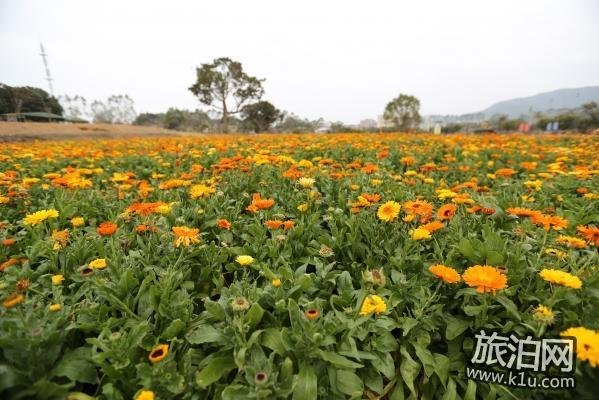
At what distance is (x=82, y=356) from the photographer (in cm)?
148

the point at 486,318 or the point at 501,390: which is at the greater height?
the point at 486,318

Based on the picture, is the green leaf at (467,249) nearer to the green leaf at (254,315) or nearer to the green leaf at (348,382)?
the green leaf at (348,382)

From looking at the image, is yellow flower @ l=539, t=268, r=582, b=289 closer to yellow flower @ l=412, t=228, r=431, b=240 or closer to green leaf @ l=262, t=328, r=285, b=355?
yellow flower @ l=412, t=228, r=431, b=240

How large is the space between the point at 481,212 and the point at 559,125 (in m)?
38.9

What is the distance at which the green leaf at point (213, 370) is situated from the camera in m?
1.40

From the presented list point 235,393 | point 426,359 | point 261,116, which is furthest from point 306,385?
point 261,116

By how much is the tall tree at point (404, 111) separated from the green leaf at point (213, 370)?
150ft

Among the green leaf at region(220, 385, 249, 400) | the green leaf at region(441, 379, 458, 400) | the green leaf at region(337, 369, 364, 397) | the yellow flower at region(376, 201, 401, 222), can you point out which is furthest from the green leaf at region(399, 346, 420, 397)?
the yellow flower at region(376, 201, 401, 222)

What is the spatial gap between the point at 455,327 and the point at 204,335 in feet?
4.00

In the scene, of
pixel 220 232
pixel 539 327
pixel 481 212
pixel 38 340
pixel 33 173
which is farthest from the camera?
pixel 33 173

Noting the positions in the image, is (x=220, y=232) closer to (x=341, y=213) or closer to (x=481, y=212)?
(x=341, y=213)

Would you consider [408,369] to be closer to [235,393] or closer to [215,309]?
[235,393]

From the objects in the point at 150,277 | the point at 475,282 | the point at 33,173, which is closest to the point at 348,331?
the point at 475,282

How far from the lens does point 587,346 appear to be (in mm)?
1165
